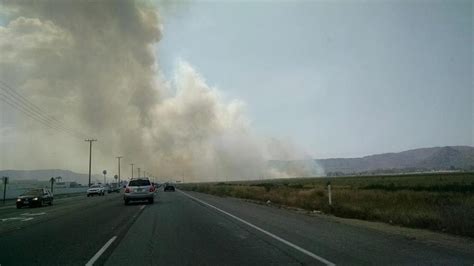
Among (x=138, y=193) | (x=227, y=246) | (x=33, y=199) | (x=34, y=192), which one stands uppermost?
(x=34, y=192)

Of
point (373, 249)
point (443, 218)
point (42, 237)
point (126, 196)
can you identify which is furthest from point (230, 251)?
point (126, 196)

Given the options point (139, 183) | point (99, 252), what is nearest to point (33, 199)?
point (139, 183)

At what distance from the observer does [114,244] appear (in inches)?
522

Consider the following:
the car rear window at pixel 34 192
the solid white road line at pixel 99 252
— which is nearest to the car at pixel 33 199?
the car rear window at pixel 34 192

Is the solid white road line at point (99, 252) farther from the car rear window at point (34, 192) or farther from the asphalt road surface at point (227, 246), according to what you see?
the car rear window at point (34, 192)

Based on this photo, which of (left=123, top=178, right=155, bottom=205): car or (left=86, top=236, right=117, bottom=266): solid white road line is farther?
(left=123, top=178, right=155, bottom=205): car

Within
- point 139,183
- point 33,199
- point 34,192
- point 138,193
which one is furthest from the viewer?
point 34,192

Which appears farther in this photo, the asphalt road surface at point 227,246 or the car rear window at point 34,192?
the car rear window at point 34,192

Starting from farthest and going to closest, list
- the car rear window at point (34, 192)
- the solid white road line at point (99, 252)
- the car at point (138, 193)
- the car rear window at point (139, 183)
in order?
the car rear window at point (34, 192)
the car rear window at point (139, 183)
the car at point (138, 193)
the solid white road line at point (99, 252)

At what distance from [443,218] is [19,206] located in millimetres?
33948

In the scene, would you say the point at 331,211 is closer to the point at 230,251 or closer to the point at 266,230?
the point at 266,230

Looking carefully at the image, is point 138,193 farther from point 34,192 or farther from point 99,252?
point 99,252

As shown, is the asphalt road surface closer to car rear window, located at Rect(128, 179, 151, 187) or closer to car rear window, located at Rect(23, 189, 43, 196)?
car rear window, located at Rect(128, 179, 151, 187)

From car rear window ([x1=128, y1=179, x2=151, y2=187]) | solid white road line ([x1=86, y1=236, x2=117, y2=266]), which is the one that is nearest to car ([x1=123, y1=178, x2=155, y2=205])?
car rear window ([x1=128, y1=179, x2=151, y2=187])
